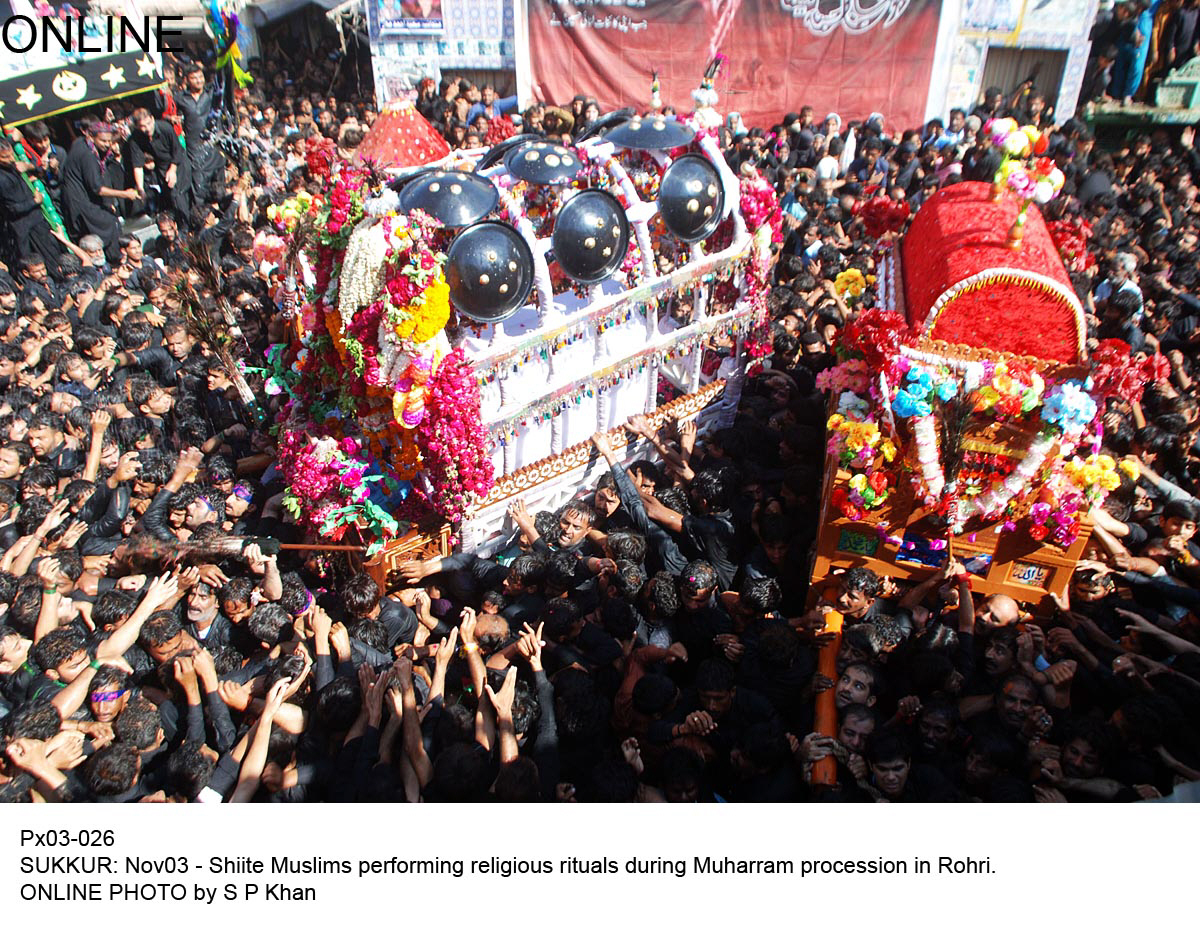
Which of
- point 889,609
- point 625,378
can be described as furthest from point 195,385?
point 889,609

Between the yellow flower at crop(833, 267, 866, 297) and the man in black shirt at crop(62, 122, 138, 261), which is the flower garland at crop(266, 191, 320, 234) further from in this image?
the yellow flower at crop(833, 267, 866, 297)

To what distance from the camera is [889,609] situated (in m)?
5.20

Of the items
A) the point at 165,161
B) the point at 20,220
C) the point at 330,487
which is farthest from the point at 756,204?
the point at 165,161

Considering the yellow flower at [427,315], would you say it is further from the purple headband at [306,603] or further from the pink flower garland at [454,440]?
the purple headband at [306,603]

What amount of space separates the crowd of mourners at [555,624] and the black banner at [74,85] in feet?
11.0

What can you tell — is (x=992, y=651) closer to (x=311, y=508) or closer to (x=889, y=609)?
(x=889, y=609)

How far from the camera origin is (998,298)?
5176mm

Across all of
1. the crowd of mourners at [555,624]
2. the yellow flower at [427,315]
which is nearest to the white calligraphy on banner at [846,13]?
the crowd of mourners at [555,624]

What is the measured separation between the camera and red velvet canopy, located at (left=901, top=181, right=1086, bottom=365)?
5.11 metres

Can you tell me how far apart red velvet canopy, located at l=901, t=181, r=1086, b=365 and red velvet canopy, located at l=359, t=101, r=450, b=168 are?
5.26 meters

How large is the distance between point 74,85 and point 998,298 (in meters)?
11.9

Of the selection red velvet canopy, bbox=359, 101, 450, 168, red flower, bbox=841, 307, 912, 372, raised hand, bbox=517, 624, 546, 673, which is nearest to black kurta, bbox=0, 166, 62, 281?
red velvet canopy, bbox=359, 101, 450, 168

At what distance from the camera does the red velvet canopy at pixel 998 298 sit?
5.11 m

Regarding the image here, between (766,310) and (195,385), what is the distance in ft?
17.5
